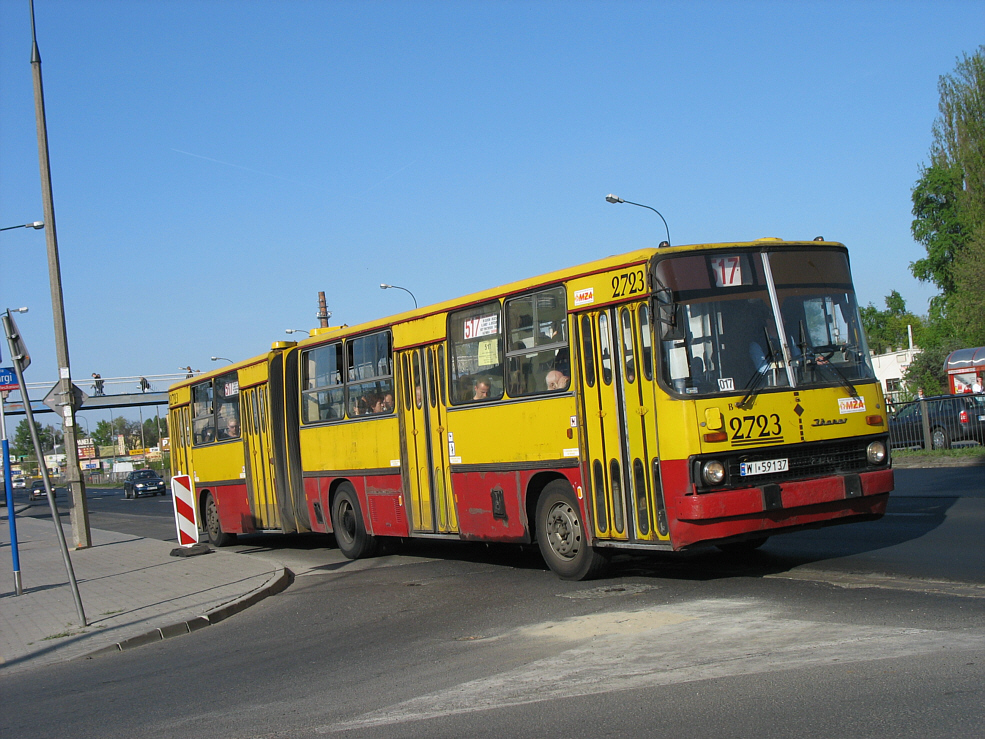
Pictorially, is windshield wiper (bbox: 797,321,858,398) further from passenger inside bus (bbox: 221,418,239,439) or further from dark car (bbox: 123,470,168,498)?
dark car (bbox: 123,470,168,498)

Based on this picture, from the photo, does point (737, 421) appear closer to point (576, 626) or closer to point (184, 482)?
point (576, 626)

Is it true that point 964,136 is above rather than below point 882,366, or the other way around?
above

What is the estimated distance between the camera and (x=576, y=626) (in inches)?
316

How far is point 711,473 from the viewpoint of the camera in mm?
8672

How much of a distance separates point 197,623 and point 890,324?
5816 inches

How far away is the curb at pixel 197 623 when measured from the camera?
31.7 feet

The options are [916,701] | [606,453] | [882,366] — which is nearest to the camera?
[916,701]

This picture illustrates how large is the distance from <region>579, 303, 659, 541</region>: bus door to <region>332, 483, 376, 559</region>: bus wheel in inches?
218

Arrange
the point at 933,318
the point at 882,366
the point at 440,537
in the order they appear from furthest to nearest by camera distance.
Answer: the point at 882,366
the point at 933,318
the point at 440,537

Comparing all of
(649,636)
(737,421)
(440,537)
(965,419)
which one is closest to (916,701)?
(649,636)

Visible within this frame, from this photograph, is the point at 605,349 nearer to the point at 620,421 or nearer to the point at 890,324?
the point at 620,421

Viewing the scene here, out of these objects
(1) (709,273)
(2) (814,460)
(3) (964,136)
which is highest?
(3) (964,136)

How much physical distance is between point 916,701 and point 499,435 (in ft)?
21.1

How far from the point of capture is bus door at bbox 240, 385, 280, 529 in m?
17.1
